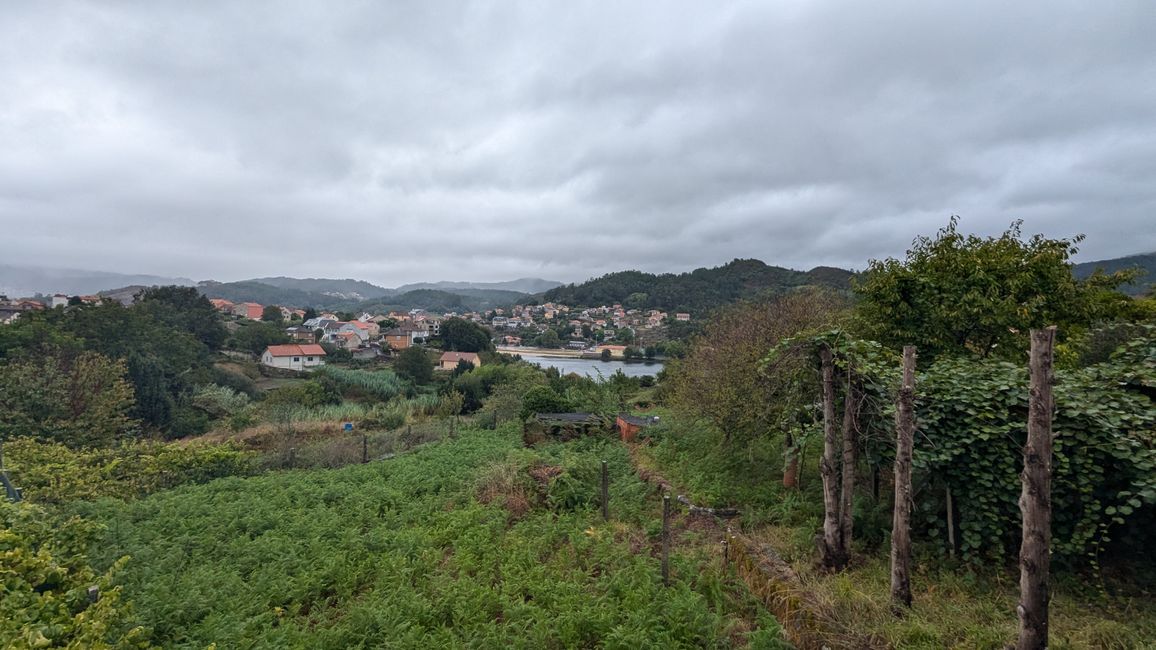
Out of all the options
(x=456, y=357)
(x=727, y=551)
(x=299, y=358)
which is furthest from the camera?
(x=299, y=358)

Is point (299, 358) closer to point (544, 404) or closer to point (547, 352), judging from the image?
point (547, 352)

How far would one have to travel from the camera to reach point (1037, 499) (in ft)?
10.1

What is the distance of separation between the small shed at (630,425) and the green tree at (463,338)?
128 ft

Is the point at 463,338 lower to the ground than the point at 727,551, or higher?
lower

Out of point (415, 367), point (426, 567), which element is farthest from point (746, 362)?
point (415, 367)

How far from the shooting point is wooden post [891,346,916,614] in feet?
13.5

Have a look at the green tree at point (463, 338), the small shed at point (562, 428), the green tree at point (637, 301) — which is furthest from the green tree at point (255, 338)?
the green tree at point (637, 301)

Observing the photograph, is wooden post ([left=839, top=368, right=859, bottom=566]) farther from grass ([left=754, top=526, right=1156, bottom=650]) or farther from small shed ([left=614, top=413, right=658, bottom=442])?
small shed ([left=614, top=413, right=658, bottom=442])

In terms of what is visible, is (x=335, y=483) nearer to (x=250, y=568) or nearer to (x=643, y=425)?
(x=250, y=568)

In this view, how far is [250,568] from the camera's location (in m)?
5.91

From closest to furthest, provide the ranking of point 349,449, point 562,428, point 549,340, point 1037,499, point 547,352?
point 1037,499 < point 349,449 < point 562,428 < point 547,352 < point 549,340

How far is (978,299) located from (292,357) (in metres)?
50.8

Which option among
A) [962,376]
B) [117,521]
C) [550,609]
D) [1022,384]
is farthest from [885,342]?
[117,521]

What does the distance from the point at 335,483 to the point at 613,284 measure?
9944cm
